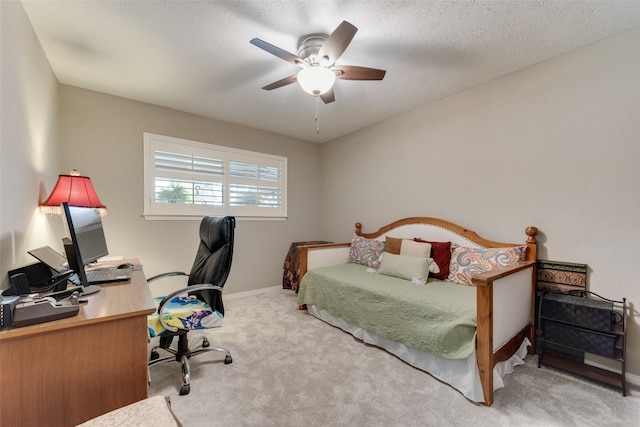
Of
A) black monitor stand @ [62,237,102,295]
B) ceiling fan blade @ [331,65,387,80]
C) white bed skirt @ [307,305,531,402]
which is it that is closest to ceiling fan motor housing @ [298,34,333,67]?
ceiling fan blade @ [331,65,387,80]

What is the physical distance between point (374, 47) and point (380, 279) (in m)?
1.98

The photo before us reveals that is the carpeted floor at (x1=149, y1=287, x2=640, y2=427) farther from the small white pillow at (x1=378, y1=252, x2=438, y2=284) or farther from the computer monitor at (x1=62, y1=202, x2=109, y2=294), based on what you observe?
the computer monitor at (x1=62, y1=202, x2=109, y2=294)

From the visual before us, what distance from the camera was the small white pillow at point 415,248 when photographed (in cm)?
275

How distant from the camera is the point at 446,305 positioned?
191 centimetres

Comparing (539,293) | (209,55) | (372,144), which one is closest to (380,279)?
(539,293)

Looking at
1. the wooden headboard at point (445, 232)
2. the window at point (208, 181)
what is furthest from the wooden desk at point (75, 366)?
the wooden headboard at point (445, 232)

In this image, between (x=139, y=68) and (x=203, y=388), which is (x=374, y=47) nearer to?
(x=139, y=68)

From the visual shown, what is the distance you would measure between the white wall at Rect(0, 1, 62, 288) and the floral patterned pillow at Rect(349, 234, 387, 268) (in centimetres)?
288

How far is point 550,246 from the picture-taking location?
2197mm

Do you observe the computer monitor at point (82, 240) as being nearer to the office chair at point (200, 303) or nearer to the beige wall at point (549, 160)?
the office chair at point (200, 303)

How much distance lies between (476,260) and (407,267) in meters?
0.60

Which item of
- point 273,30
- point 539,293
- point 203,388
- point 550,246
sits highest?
point 273,30

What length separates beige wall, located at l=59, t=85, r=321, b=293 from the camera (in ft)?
8.87

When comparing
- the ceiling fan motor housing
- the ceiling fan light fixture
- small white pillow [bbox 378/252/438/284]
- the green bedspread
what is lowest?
the green bedspread
